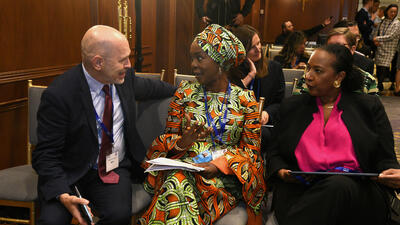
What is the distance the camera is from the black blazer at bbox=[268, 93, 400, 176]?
2.10m

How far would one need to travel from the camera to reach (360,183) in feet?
6.46

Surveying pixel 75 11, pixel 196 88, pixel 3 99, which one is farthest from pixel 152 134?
pixel 75 11

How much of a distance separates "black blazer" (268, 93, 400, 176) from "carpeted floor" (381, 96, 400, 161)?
2.91 m

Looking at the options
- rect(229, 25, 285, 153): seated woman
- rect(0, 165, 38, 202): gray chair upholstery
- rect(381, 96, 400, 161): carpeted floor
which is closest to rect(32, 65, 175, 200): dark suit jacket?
rect(0, 165, 38, 202): gray chair upholstery

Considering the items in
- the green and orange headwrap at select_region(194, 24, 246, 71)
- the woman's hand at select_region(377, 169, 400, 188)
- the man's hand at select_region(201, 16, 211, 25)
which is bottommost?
the woman's hand at select_region(377, 169, 400, 188)

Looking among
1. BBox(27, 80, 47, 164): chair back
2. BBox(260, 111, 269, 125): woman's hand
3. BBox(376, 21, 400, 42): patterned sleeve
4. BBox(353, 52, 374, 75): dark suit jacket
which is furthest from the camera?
BBox(376, 21, 400, 42): patterned sleeve

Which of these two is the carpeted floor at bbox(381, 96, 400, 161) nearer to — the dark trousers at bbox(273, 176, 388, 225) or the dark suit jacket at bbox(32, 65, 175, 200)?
the dark trousers at bbox(273, 176, 388, 225)

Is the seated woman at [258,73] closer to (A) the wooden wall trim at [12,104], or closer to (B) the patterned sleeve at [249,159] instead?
(B) the patterned sleeve at [249,159]

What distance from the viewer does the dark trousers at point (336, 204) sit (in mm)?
1850

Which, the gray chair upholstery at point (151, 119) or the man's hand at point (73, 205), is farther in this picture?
the gray chair upholstery at point (151, 119)

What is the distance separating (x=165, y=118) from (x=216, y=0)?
5068mm

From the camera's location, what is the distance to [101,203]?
2084 millimetres

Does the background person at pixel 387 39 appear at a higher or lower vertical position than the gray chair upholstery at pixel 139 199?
higher

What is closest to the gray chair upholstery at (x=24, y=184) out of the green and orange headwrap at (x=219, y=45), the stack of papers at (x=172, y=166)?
the stack of papers at (x=172, y=166)
